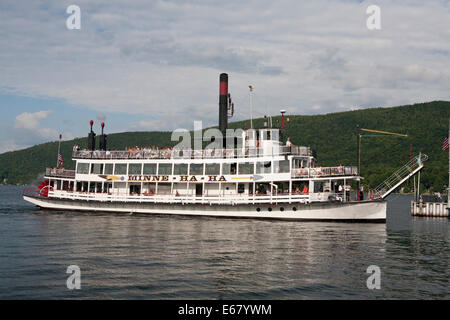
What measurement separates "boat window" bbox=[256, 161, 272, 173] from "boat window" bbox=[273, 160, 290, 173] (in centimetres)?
50

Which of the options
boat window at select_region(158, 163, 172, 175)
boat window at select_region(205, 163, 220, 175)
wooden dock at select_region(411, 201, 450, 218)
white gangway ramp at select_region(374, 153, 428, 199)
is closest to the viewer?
white gangway ramp at select_region(374, 153, 428, 199)

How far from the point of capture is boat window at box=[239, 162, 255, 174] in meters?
38.5

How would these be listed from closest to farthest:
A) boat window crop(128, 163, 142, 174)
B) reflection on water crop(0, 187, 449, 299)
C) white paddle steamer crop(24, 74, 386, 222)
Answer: reflection on water crop(0, 187, 449, 299), white paddle steamer crop(24, 74, 386, 222), boat window crop(128, 163, 142, 174)

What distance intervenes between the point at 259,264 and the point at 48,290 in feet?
30.2

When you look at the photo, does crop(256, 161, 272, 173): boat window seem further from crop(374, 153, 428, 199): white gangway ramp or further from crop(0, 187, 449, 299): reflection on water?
crop(374, 153, 428, 199): white gangway ramp

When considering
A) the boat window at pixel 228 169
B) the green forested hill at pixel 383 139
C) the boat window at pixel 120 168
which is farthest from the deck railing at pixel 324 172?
the green forested hill at pixel 383 139

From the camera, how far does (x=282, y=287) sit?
15859mm

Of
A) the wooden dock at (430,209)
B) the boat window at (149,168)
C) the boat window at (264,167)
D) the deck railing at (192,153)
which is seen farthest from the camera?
the wooden dock at (430,209)

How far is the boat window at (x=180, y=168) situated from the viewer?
41.5m

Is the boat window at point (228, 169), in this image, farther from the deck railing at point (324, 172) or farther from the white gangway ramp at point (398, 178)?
the white gangway ramp at point (398, 178)

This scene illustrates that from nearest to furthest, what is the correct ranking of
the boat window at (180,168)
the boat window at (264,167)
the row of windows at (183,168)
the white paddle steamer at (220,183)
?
the white paddle steamer at (220,183) → the boat window at (264,167) → the row of windows at (183,168) → the boat window at (180,168)

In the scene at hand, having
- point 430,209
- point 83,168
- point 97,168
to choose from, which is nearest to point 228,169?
point 97,168

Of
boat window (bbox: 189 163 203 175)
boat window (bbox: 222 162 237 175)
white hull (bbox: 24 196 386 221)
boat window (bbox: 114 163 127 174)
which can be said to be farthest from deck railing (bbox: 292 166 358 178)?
boat window (bbox: 114 163 127 174)
